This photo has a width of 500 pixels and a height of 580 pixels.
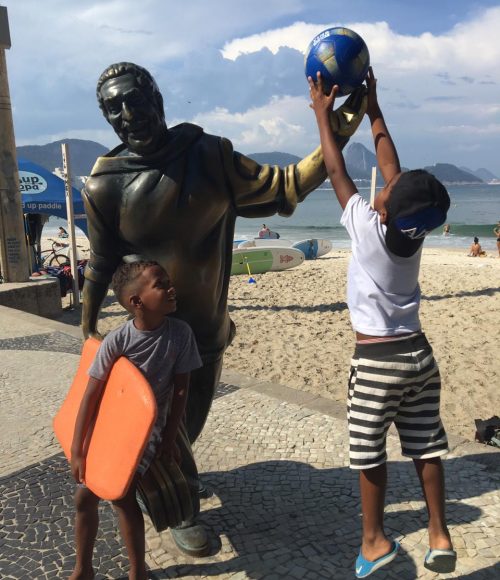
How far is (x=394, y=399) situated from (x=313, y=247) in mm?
17465

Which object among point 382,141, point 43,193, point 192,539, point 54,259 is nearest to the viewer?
point 382,141

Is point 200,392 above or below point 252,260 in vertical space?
above

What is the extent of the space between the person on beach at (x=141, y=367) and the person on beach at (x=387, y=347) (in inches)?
24.7

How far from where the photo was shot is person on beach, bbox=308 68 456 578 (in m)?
1.82

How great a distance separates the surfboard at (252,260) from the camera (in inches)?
541

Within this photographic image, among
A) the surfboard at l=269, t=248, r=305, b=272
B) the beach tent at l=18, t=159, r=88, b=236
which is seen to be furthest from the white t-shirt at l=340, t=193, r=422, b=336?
the surfboard at l=269, t=248, r=305, b=272

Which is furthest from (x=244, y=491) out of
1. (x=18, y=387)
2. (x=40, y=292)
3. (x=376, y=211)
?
(x=40, y=292)

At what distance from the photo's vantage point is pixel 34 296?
8.78 meters

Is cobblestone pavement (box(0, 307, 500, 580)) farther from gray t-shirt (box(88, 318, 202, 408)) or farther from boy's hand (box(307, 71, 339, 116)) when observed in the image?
boy's hand (box(307, 71, 339, 116))

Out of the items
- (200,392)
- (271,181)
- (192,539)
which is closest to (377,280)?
(271,181)

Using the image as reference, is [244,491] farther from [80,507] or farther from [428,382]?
[428,382]

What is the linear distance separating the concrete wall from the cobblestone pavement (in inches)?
186

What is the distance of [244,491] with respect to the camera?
9.65 feet

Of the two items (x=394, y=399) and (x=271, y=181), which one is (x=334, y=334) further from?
(x=394, y=399)
